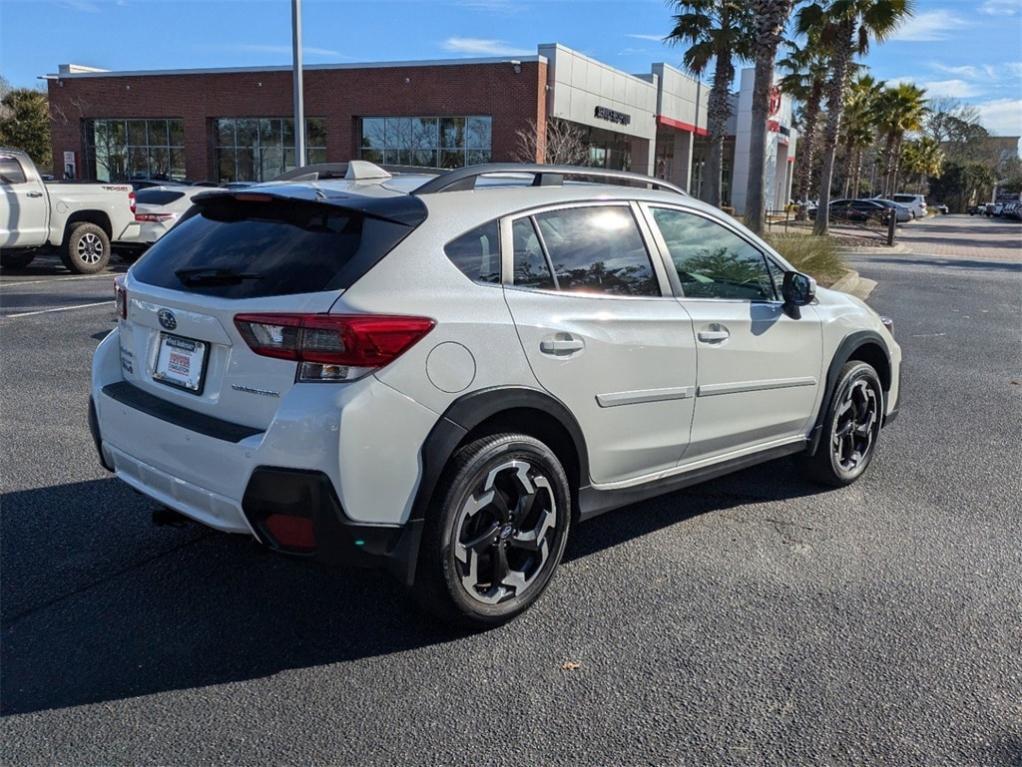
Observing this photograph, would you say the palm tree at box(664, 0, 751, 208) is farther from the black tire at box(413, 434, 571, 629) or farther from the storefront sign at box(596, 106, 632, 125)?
the black tire at box(413, 434, 571, 629)

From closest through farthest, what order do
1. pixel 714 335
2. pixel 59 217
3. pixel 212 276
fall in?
pixel 212 276 → pixel 714 335 → pixel 59 217

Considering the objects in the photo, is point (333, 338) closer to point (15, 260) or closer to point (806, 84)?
point (15, 260)

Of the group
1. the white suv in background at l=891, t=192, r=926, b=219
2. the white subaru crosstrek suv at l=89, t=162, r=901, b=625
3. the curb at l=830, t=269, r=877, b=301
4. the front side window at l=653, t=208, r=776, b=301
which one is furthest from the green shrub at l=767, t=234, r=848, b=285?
the white suv in background at l=891, t=192, r=926, b=219

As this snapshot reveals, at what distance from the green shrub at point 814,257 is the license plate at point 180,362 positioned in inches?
537

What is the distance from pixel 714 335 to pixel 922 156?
10193cm

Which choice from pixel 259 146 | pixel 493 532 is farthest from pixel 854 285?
pixel 259 146

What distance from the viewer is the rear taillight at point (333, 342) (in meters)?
3.04

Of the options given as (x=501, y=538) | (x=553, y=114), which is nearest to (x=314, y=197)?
(x=501, y=538)

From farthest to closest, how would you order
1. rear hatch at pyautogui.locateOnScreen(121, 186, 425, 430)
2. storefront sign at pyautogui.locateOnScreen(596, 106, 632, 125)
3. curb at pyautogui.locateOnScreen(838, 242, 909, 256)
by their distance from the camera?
storefront sign at pyautogui.locateOnScreen(596, 106, 632, 125), curb at pyautogui.locateOnScreen(838, 242, 909, 256), rear hatch at pyautogui.locateOnScreen(121, 186, 425, 430)

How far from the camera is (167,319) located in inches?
137

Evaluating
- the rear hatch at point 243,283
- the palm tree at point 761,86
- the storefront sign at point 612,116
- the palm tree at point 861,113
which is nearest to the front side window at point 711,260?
the rear hatch at point 243,283

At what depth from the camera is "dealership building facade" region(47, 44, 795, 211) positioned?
32.5 m

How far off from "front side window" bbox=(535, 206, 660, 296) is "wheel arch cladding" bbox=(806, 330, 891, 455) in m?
1.52

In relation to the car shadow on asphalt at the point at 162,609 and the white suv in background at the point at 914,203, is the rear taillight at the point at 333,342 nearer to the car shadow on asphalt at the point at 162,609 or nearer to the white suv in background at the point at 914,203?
the car shadow on asphalt at the point at 162,609
